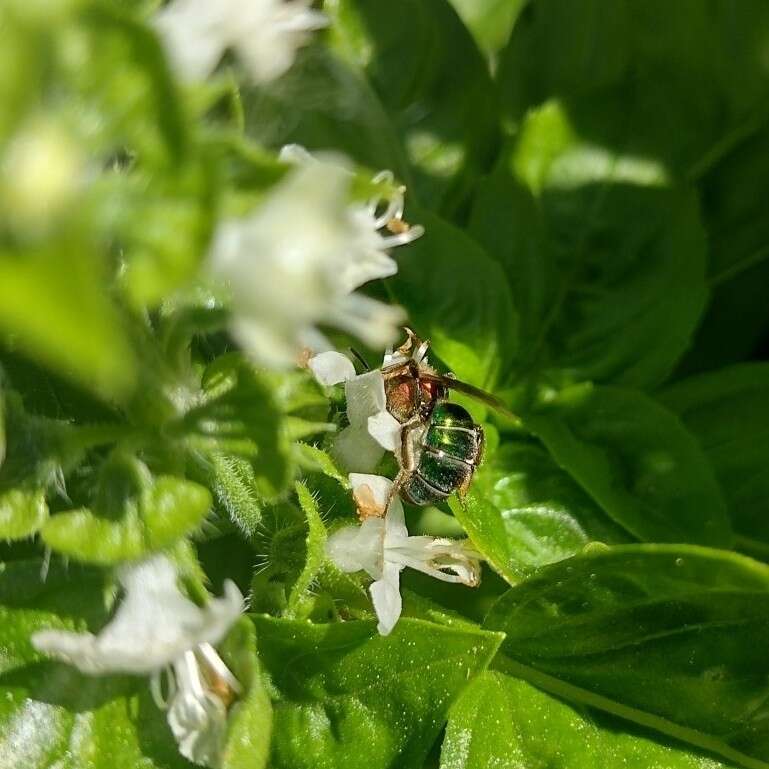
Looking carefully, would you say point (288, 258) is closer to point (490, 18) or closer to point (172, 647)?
point (172, 647)

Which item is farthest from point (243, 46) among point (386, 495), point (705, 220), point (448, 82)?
point (705, 220)

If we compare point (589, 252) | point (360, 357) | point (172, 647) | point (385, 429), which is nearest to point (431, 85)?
point (589, 252)

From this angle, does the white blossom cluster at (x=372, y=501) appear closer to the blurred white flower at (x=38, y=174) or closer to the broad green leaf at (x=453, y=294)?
the broad green leaf at (x=453, y=294)

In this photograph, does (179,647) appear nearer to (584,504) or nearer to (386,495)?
(386,495)

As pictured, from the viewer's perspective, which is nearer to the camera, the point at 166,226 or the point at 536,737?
the point at 166,226

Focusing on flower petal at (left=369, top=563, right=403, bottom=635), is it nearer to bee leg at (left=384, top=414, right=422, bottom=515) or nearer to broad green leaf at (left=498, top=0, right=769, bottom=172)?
bee leg at (left=384, top=414, right=422, bottom=515)

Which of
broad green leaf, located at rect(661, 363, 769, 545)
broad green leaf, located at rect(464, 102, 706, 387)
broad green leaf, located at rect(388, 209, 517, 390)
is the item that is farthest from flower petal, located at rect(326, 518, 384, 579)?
broad green leaf, located at rect(661, 363, 769, 545)
